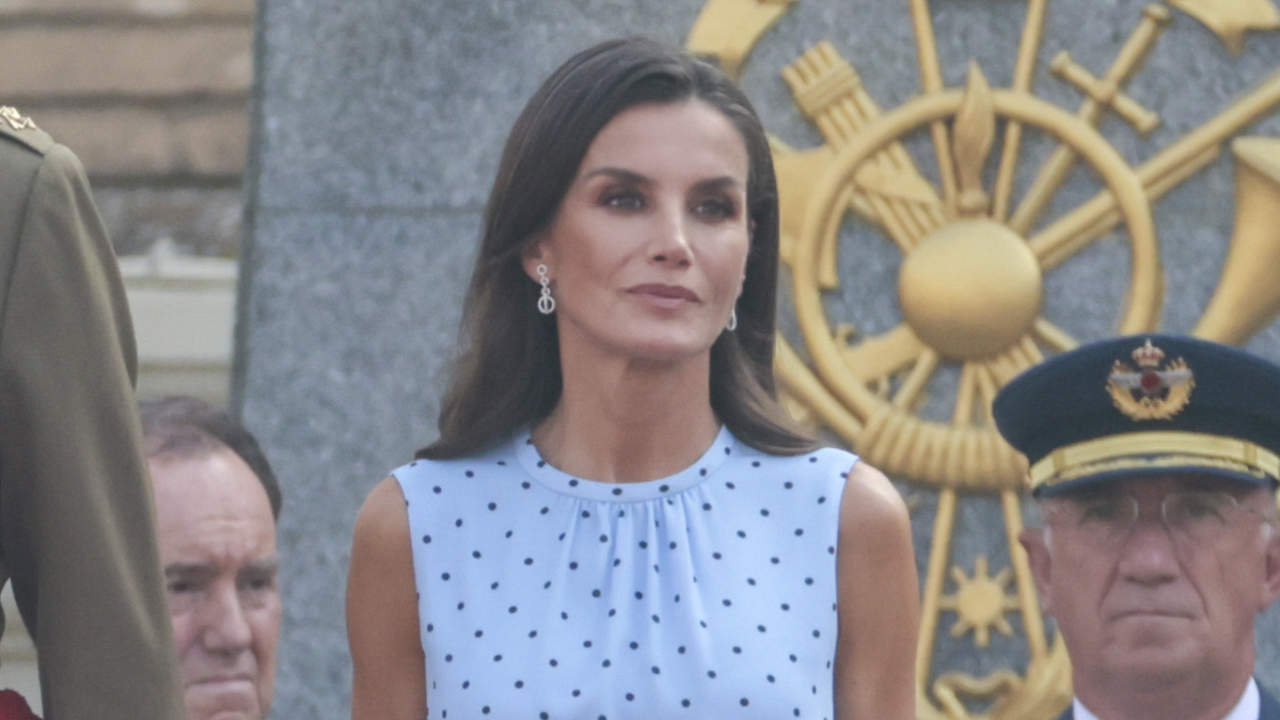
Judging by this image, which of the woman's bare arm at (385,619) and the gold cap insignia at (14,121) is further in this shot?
the woman's bare arm at (385,619)

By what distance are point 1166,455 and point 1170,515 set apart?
105 millimetres

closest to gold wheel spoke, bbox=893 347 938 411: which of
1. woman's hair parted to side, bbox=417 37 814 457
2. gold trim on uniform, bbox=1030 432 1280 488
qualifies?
gold trim on uniform, bbox=1030 432 1280 488

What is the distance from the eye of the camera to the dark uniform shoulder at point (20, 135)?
8.04 ft

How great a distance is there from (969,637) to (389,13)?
1494mm

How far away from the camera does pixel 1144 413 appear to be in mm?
3682

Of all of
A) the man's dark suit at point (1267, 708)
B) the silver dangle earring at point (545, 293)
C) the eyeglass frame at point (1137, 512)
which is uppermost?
the silver dangle earring at point (545, 293)

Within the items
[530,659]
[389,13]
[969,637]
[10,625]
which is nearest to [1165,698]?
[530,659]

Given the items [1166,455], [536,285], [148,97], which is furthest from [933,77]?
[148,97]

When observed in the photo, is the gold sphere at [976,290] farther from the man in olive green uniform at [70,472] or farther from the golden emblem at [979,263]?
the man in olive green uniform at [70,472]

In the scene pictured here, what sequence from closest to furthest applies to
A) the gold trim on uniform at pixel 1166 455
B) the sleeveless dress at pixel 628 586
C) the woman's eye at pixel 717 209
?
the sleeveless dress at pixel 628 586, the woman's eye at pixel 717 209, the gold trim on uniform at pixel 1166 455

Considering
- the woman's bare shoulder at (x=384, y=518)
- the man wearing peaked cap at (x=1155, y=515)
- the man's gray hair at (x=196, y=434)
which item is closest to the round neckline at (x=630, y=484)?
the woman's bare shoulder at (x=384, y=518)

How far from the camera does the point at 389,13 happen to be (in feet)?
17.1

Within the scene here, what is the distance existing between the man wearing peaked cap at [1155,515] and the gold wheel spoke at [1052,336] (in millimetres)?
1097

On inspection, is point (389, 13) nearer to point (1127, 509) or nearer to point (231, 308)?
point (231, 308)
